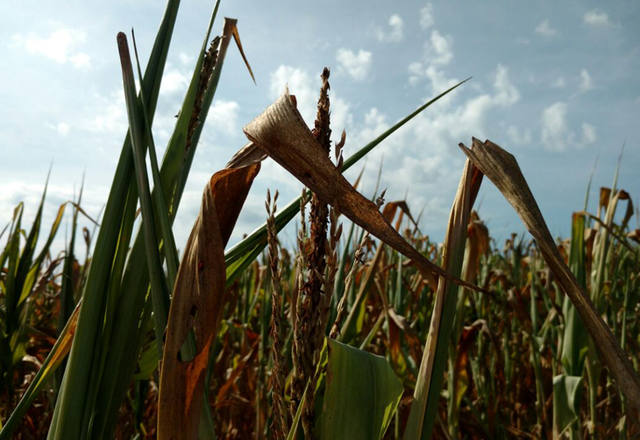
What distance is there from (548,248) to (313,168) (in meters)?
0.27

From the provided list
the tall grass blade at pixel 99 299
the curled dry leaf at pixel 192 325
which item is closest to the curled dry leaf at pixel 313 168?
the curled dry leaf at pixel 192 325

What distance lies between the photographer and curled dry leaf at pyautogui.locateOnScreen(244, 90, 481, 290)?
0.52m

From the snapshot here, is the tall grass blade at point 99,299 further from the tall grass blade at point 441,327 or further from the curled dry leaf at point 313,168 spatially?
the tall grass blade at point 441,327

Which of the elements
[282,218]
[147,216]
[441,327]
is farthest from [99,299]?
[441,327]

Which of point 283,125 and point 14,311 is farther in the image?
point 14,311

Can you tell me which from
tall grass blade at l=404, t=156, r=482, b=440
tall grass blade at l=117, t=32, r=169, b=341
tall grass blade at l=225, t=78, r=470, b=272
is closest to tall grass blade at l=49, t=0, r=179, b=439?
tall grass blade at l=117, t=32, r=169, b=341

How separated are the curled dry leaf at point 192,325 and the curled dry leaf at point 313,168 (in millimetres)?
98

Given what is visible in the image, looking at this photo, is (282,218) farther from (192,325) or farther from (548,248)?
(548,248)

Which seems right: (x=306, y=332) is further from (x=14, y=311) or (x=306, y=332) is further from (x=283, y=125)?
(x=14, y=311)

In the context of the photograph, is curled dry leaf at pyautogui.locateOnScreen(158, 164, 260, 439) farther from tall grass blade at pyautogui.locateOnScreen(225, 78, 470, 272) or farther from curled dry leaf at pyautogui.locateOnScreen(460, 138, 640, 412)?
curled dry leaf at pyautogui.locateOnScreen(460, 138, 640, 412)

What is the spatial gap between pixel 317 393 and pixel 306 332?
11 cm

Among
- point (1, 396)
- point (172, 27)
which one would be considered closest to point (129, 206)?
point (172, 27)

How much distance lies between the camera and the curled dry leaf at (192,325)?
517mm

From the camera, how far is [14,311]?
143cm
